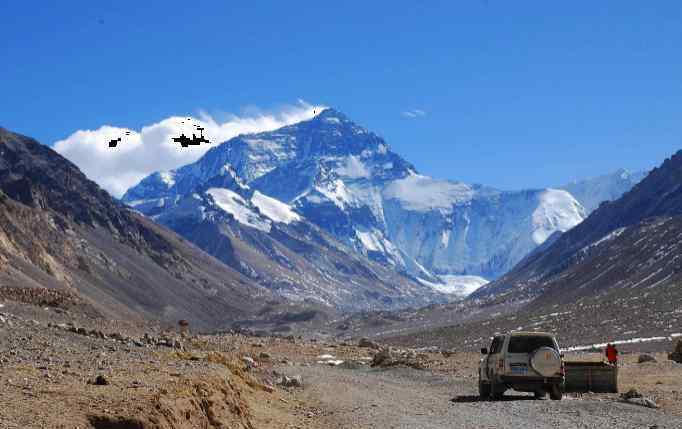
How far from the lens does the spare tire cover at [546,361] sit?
99.7 feet

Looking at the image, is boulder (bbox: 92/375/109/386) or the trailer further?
the trailer

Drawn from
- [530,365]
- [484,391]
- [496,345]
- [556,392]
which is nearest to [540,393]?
[556,392]

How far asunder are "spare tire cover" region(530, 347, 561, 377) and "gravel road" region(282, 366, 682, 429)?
957 mm

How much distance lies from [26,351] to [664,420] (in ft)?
54.5

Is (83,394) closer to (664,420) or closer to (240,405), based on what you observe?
(240,405)

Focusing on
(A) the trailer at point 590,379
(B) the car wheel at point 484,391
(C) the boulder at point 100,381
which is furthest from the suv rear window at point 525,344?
(C) the boulder at point 100,381

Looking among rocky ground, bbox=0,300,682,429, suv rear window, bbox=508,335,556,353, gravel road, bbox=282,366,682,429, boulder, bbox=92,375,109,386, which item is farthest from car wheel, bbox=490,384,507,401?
boulder, bbox=92,375,109,386

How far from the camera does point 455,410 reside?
29.2 m

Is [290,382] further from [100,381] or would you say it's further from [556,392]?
[100,381]

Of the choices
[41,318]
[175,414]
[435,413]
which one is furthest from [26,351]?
[41,318]

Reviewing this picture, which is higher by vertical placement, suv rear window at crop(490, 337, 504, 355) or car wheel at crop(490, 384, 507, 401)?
suv rear window at crop(490, 337, 504, 355)

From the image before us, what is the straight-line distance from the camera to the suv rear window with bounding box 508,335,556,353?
1224 inches

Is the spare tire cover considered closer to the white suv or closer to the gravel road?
the white suv

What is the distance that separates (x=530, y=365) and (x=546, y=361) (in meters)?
0.51
